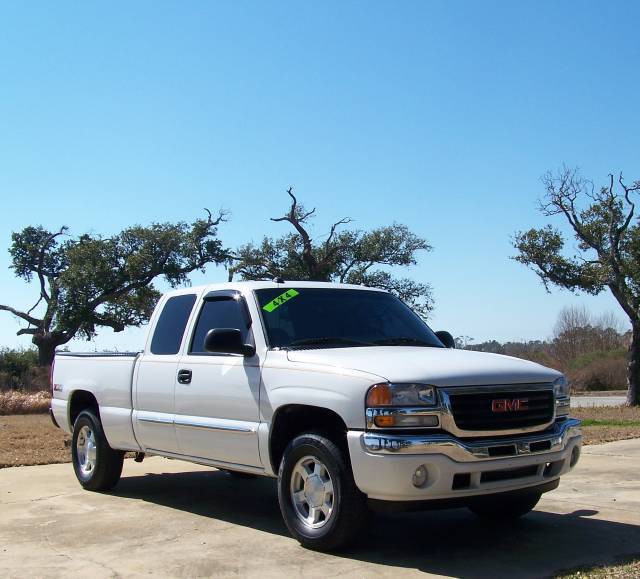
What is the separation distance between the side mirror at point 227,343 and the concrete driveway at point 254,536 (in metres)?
1.45

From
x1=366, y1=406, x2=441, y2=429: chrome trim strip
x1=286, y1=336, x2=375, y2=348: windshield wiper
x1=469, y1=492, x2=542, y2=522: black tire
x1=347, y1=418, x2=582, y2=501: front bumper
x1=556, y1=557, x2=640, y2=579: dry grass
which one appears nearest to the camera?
x1=556, y1=557, x2=640, y2=579: dry grass

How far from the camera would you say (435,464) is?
16.8 ft

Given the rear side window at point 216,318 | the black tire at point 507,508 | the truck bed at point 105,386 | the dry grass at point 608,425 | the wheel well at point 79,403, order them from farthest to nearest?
the dry grass at point 608,425
the wheel well at point 79,403
the truck bed at point 105,386
the rear side window at point 216,318
the black tire at point 507,508

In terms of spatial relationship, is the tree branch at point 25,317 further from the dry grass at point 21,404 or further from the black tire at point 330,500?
the black tire at point 330,500

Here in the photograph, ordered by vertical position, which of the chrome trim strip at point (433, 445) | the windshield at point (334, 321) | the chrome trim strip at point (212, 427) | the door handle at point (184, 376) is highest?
the windshield at point (334, 321)

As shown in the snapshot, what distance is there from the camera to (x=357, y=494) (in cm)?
532

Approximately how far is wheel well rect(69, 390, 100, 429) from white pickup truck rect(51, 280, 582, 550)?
2.43 ft

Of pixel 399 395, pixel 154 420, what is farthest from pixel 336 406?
pixel 154 420

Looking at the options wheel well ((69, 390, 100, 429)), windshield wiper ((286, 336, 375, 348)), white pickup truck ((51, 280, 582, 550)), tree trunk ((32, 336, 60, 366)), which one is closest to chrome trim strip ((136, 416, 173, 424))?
white pickup truck ((51, 280, 582, 550))

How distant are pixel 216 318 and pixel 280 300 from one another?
0.73 meters

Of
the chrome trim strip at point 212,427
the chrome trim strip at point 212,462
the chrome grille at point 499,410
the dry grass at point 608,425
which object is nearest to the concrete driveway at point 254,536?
the chrome trim strip at point 212,462

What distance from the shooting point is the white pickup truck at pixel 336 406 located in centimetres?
521

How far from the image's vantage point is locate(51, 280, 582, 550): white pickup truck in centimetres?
521

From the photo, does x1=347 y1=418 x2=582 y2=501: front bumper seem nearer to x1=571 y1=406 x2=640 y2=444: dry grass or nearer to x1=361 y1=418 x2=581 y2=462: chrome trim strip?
x1=361 y1=418 x2=581 y2=462: chrome trim strip
